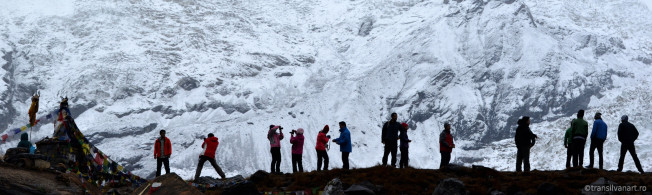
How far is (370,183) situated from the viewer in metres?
20.5

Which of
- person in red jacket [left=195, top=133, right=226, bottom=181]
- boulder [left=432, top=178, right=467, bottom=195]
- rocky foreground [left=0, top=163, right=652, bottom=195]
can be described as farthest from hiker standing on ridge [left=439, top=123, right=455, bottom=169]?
boulder [left=432, top=178, right=467, bottom=195]

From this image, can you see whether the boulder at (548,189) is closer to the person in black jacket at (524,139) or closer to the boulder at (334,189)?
the boulder at (334,189)

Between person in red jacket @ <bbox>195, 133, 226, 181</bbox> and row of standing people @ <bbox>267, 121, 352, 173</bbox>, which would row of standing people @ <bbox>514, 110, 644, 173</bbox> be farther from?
person in red jacket @ <bbox>195, 133, 226, 181</bbox>

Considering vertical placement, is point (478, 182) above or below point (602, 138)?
below

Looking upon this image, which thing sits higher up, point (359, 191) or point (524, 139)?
point (524, 139)

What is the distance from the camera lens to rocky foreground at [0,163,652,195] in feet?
55.9

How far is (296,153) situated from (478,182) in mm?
10085

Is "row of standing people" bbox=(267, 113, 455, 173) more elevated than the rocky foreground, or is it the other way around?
"row of standing people" bbox=(267, 113, 455, 173)

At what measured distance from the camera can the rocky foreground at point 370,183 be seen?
55.9 feet

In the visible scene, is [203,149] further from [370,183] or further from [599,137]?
[599,137]

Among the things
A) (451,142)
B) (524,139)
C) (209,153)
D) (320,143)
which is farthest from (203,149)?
(524,139)

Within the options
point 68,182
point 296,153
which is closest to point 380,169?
point 296,153

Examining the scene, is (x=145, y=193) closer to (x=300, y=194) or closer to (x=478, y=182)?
(x=300, y=194)

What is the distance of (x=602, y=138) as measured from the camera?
2455 cm
